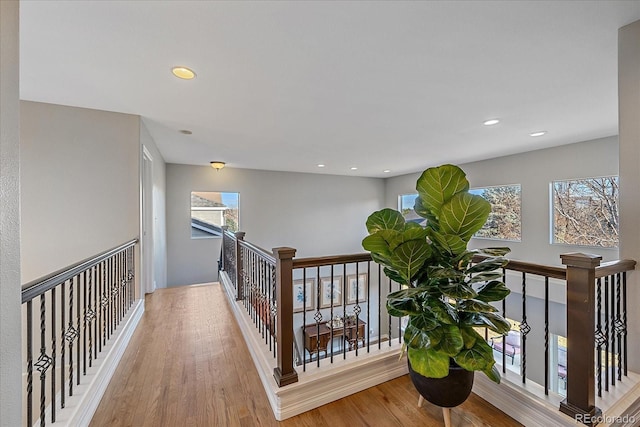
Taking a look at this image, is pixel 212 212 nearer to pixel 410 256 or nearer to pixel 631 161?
pixel 410 256

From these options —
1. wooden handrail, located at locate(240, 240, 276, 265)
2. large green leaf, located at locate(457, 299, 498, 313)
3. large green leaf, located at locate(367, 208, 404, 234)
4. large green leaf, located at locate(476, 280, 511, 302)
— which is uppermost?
large green leaf, located at locate(367, 208, 404, 234)

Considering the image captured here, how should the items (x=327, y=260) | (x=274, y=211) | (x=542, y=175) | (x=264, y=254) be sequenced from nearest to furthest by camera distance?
(x=327, y=260) → (x=264, y=254) → (x=542, y=175) → (x=274, y=211)

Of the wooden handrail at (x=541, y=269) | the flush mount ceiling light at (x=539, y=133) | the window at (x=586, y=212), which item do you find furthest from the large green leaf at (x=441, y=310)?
the window at (x=586, y=212)

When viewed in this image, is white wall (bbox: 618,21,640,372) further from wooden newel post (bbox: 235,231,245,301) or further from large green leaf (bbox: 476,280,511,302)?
wooden newel post (bbox: 235,231,245,301)

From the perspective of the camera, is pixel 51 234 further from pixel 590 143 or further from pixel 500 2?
pixel 590 143

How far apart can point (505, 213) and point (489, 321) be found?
15.5 feet

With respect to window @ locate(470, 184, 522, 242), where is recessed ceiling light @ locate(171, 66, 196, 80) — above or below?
above

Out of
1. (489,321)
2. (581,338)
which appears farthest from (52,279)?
(581,338)

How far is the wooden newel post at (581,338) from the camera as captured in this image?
139 centimetres

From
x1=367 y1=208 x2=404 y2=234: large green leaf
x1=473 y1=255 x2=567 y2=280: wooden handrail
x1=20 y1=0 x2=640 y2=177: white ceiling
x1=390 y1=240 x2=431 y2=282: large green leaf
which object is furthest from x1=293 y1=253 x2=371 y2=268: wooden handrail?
x1=20 y1=0 x2=640 y2=177: white ceiling

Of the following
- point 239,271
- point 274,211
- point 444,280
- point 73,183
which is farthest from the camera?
point 274,211

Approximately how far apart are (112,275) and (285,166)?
4335 mm

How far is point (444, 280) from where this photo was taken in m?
1.47

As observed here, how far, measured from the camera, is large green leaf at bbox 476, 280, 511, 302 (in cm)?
148
